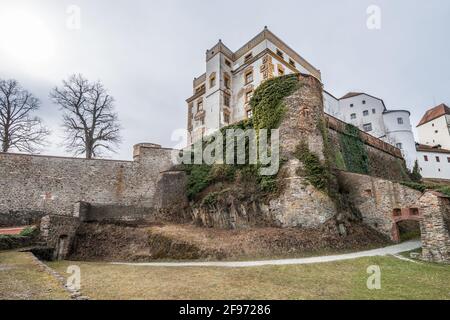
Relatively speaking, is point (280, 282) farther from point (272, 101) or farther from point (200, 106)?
point (200, 106)

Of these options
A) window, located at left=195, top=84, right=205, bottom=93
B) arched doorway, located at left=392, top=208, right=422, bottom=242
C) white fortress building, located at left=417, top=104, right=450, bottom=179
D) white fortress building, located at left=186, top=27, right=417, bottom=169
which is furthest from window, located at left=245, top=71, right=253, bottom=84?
white fortress building, located at left=417, top=104, right=450, bottom=179

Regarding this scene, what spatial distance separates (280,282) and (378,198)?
478 inches

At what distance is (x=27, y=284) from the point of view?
22.1ft

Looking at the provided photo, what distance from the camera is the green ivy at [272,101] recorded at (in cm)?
1831

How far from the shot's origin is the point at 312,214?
15180 millimetres

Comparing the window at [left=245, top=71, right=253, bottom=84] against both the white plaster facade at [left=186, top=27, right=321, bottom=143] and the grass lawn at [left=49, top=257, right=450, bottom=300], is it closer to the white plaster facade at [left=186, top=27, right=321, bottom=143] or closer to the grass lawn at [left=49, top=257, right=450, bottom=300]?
the white plaster facade at [left=186, top=27, right=321, bottom=143]

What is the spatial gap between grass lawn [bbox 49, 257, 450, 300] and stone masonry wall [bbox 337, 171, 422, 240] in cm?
580

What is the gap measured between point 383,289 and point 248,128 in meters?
13.9

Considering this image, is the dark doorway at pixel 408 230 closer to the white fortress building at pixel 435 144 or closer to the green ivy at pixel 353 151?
the green ivy at pixel 353 151

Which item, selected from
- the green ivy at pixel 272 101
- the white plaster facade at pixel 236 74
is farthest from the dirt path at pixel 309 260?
the white plaster facade at pixel 236 74

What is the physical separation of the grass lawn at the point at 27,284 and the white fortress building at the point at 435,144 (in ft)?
152

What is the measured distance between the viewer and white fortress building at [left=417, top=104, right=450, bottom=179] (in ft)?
132
